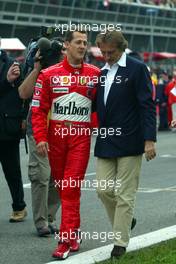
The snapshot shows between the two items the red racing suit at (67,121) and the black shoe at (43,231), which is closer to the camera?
the red racing suit at (67,121)

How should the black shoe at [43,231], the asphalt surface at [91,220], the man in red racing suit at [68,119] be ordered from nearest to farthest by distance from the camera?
1. the man in red racing suit at [68,119]
2. the asphalt surface at [91,220]
3. the black shoe at [43,231]

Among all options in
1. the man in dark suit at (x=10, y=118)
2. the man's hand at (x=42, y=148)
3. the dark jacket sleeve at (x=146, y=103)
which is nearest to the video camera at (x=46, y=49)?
the man in dark suit at (x=10, y=118)

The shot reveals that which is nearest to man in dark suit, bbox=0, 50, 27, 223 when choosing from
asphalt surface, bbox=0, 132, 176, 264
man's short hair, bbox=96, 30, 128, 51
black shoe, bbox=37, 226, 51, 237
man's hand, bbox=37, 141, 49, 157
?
asphalt surface, bbox=0, 132, 176, 264

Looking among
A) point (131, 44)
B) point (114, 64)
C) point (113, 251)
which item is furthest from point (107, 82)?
point (131, 44)

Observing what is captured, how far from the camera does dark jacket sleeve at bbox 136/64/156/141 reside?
732cm

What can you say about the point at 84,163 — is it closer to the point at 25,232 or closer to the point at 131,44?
the point at 25,232

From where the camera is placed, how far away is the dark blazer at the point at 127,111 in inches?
292

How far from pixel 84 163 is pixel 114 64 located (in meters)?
0.91

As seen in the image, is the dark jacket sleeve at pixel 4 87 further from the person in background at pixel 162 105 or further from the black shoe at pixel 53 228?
the person in background at pixel 162 105

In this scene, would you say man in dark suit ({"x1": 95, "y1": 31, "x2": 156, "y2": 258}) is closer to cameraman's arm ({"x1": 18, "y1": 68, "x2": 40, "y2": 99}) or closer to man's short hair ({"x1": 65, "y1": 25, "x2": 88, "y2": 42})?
man's short hair ({"x1": 65, "y1": 25, "x2": 88, "y2": 42})

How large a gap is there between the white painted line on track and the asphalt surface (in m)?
0.17

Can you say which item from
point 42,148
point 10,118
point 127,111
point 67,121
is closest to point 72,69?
point 67,121

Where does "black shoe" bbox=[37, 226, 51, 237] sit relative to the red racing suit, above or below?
below

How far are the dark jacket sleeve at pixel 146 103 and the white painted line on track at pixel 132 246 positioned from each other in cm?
112
